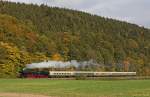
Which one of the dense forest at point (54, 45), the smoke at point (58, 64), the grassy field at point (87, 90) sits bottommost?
the grassy field at point (87, 90)

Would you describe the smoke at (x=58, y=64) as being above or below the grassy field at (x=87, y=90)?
above

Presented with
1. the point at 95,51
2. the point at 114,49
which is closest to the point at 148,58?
the point at 114,49

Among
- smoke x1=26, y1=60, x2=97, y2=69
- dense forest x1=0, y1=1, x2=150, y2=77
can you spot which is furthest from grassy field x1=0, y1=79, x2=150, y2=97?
smoke x1=26, y1=60, x2=97, y2=69

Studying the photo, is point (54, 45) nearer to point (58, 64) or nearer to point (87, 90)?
point (58, 64)

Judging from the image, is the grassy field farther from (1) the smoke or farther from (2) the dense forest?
(1) the smoke

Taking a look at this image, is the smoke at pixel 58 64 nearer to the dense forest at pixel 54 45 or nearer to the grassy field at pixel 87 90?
the dense forest at pixel 54 45

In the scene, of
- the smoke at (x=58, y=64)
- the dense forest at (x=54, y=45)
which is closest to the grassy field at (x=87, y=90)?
the dense forest at (x=54, y=45)

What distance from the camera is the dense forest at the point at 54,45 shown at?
131 metres

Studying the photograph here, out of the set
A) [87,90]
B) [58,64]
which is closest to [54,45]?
[58,64]

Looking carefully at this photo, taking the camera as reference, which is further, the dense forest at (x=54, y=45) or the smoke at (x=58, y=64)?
the dense forest at (x=54, y=45)

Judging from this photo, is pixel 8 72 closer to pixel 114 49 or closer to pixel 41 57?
pixel 41 57

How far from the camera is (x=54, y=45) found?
518ft

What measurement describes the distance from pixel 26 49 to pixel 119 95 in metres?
96.6

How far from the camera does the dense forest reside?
130875 millimetres
